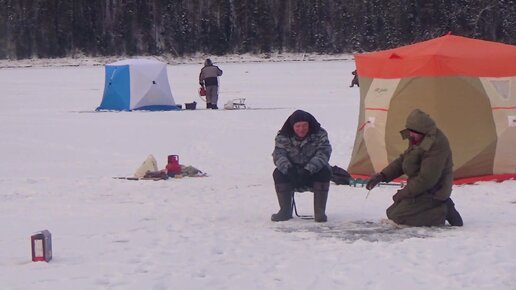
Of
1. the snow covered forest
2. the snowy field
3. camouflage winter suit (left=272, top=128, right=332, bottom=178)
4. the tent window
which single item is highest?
the snow covered forest

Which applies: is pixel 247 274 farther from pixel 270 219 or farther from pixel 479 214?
pixel 479 214

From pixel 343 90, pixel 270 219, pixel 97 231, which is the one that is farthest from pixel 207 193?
pixel 343 90

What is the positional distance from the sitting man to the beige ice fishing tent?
129 inches

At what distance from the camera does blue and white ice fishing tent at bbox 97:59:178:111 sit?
2428 cm

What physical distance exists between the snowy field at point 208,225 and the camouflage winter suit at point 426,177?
202mm

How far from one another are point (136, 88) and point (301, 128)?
1554cm

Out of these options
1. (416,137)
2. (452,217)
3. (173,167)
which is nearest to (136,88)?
(173,167)

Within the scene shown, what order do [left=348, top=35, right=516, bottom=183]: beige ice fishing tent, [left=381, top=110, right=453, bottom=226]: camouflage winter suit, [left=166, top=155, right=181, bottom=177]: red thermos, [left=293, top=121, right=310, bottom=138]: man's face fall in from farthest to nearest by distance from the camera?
[left=166, top=155, right=181, bottom=177]: red thermos → [left=348, top=35, right=516, bottom=183]: beige ice fishing tent → [left=293, top=121, right=310, bottom=138]: man's face → [left=381, top=110, right=453, bottom=226]: camouflage winter suit

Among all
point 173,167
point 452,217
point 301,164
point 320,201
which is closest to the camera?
point 452,217

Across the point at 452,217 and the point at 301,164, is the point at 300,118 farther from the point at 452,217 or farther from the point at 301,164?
the point at 452,217

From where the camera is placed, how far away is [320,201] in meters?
9.00

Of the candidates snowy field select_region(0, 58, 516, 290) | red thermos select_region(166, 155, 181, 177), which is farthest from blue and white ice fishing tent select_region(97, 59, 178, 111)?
red thermos select_region(166, 155, 181, 177)

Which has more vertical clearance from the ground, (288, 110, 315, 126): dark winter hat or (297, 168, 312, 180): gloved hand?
(288, 110, 315, 126): dark winter hat

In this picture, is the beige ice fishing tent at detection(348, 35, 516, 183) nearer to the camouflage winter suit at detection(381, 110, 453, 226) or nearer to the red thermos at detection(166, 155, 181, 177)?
the red thermos at detection(166, 155, 181, 177)
